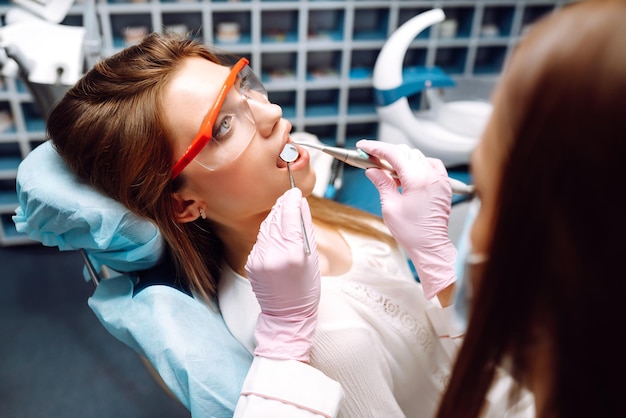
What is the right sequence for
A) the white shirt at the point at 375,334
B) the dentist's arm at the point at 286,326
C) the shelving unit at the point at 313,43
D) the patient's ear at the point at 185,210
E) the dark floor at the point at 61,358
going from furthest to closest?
the shelving unit at the point at 313,43 < the dark floor at the point at 61,358 < the patient's ear at the point at 185,210 < the white shirt at the point at 375,334 < the dentist's arm at the point at 286,326

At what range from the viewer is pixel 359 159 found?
1104mm

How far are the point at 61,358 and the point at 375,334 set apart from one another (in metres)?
1.60

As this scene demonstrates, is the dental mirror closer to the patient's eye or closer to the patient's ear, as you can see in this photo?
the patient's eye

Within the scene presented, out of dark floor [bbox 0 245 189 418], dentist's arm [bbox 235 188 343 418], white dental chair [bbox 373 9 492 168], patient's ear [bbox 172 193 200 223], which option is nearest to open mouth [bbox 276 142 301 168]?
dentist's arm [bbox 235 188 343 418]

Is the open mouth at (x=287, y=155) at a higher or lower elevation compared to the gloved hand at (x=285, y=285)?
higher

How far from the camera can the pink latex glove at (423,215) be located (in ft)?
3.72

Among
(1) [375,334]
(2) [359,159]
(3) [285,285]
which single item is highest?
(2) [359,159]

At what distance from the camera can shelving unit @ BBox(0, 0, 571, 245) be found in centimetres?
228

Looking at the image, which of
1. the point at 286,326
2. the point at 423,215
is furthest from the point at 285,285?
the point at 423,215

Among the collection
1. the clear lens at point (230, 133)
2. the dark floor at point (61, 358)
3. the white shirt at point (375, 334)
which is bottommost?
the dark floor at point (61, 358)

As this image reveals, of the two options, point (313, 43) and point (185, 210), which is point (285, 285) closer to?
point (185, 210)

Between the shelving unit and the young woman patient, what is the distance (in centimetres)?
121

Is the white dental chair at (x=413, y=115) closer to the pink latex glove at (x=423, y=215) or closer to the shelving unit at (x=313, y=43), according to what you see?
the shelving unit at (x=313, y=43)

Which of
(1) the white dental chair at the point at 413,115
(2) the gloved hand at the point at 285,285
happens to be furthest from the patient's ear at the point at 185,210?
(1) the white dental chair at the point at 413,115
